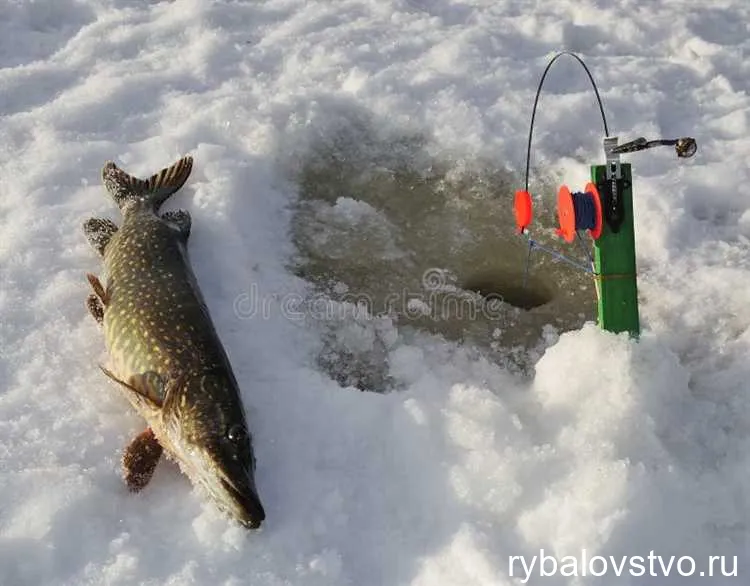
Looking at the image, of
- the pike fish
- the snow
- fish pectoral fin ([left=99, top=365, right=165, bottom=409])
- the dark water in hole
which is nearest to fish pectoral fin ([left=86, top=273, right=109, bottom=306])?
the pike fish

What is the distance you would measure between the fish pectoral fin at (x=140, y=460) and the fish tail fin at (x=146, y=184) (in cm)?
143

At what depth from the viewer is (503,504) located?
8.19 ft

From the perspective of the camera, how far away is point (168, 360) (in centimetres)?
278

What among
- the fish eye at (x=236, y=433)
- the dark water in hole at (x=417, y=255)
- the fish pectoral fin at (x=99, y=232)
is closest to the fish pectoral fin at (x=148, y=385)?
the fish eye at (x=236, y=433)

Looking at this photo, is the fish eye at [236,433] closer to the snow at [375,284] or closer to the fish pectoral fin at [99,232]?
the snow at [375,284]

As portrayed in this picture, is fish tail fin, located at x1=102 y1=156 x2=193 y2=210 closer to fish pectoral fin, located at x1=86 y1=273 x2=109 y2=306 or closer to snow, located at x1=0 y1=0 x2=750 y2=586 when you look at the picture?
snow, located at x1=0 y1=0 x2=750 y2=586

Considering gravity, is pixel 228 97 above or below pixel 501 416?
above

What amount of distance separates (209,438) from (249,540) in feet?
1.25

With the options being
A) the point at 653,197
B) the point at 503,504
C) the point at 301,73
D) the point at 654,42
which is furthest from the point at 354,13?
the point at 503,504

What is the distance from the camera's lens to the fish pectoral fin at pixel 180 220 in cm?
350

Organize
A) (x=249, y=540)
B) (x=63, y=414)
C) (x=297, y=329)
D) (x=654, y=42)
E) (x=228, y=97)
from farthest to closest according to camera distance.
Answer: (x=654, y=42) < (x=228, y=97) < (x=297, y=329) < (x=63, y=414) < (x=249, y=540)

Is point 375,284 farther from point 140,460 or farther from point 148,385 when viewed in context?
point 140,460

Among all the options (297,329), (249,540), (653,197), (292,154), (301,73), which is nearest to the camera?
(249,540)

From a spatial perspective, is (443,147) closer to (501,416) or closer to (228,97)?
(228,97)
